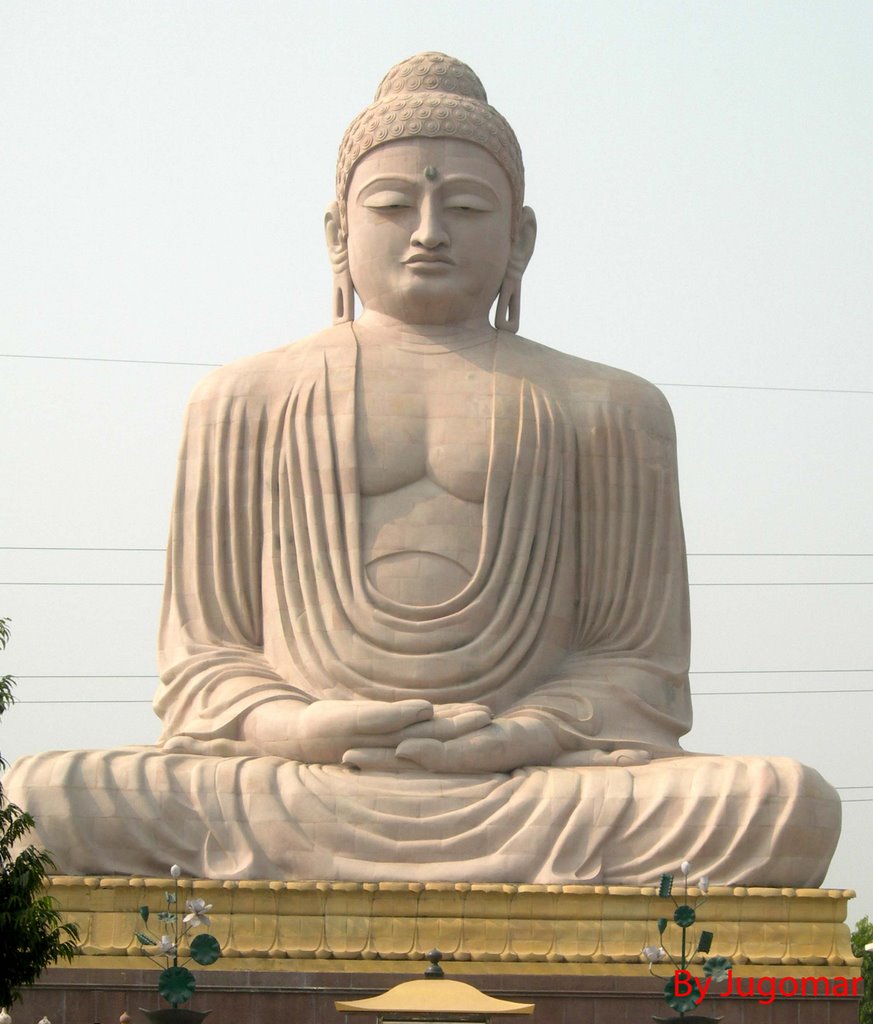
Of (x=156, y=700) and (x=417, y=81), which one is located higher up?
(x=417, y=81)

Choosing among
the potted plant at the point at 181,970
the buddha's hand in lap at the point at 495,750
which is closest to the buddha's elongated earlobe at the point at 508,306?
the buddha's hand in lap at the point at 495,750

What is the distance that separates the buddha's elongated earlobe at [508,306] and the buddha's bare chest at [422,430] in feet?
2.52

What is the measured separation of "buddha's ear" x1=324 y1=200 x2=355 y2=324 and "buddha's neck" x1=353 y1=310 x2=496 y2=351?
23cm

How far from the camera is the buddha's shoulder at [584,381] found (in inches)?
640

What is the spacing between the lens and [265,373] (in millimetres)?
16203

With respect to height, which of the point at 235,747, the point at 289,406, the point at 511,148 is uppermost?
the point at 511,148

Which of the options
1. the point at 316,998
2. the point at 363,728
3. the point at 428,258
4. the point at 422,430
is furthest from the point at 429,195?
the point at 316,998

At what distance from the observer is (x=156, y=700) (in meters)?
15.6

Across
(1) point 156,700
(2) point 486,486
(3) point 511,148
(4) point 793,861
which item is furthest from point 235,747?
(3) point 511,148

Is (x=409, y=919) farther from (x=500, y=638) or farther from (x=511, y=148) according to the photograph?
(x=511, y=148)

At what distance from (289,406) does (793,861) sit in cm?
427

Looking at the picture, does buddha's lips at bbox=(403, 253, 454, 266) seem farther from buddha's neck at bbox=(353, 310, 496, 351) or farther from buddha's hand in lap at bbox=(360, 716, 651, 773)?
buddha's hand in lap at bbox=(360, 716, 651, 773)

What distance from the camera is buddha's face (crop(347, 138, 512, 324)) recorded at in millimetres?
16109

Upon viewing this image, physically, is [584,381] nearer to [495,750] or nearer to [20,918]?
[495,750]
